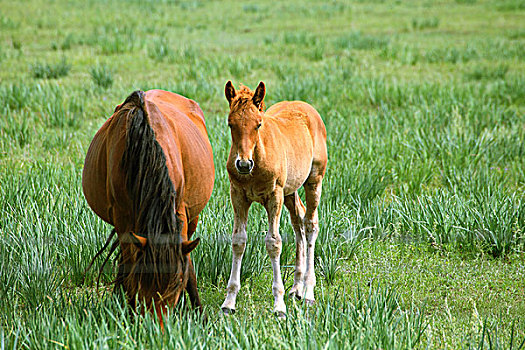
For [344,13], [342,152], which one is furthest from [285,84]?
[344,13]

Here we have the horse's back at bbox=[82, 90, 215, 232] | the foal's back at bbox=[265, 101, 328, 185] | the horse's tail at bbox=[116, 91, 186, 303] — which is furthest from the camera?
the foal's back at bbox=[265, 101, 328, 185]

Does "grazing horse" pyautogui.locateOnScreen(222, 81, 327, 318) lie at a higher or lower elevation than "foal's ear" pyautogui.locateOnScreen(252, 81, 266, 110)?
lower

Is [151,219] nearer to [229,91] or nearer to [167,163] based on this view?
[167,163]

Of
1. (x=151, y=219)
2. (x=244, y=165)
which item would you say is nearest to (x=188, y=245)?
(x=151, y=219)

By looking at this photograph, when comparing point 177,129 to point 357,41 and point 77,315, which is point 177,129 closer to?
point 77,315

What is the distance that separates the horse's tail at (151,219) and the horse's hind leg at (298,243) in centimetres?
124

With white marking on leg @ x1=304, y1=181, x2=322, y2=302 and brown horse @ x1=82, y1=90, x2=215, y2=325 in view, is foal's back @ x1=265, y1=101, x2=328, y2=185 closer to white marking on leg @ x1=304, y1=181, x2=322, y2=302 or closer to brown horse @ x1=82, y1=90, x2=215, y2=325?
white marking on leg @ x1=304, y1=181, x2=322, y2=302

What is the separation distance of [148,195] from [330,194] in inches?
101

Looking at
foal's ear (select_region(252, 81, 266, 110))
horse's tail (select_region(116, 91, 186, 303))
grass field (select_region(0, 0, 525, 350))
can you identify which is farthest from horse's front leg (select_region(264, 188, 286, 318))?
horse's tail (select_region(116, 91, 186, 303))

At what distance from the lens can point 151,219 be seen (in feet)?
7.85

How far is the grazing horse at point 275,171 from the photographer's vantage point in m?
2.86

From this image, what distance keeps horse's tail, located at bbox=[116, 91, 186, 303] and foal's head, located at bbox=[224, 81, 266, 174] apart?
428 mm

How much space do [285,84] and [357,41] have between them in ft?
15.6

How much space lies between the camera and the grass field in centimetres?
267
